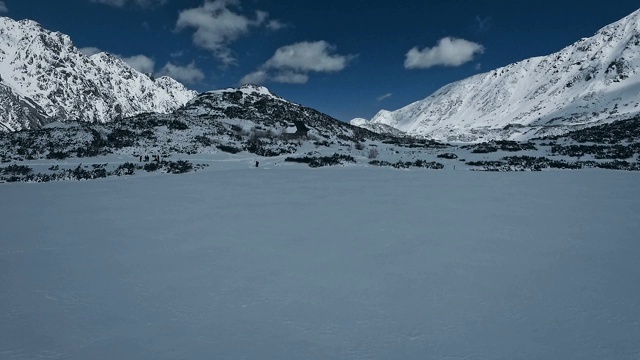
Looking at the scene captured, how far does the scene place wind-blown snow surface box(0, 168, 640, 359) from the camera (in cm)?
439

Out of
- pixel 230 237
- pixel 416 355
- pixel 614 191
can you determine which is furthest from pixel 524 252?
pixel 614 191

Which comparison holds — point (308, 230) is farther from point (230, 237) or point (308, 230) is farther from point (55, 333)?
point (55, 333)

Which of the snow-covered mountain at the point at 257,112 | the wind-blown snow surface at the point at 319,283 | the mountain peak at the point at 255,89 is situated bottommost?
the wind-blown snow surface at the point at 319,283

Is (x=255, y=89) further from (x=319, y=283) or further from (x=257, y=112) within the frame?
(x=319, y=283)

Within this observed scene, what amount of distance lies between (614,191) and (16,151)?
4146cm

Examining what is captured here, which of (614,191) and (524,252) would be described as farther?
(614,191)

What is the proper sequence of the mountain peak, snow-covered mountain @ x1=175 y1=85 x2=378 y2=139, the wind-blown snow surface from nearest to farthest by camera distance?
1. the wind-blown snow surface
2. snow-covered mountain @ x1=175 y1=85 x2=378 y2=139
3. the mountain peak

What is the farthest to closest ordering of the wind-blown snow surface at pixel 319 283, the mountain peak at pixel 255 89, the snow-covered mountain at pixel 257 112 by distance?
1. the mountain peak at pixel 255 89
2. the snow-covered mountain at pixel 257 112
3. the wind-blown snow surface at pixel 319 283

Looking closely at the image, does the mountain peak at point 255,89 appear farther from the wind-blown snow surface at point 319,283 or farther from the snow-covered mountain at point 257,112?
the wind-blown snow surface at point 319,283

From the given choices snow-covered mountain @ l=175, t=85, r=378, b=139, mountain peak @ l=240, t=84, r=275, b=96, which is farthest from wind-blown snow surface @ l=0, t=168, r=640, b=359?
mountain peak @ l=240, t=84, r=275, b=96

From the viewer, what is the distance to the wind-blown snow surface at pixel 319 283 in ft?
14.4

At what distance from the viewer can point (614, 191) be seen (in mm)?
16766

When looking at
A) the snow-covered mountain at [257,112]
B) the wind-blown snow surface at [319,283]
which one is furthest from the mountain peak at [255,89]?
the wind-blown snow surface at [319,283]

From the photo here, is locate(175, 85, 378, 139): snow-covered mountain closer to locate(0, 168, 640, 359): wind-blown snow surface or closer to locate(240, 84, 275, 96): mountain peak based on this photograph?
locate(240, 84, 275, 96): mountain peak
